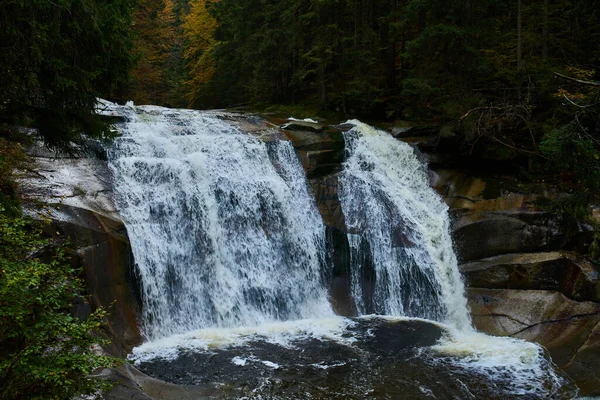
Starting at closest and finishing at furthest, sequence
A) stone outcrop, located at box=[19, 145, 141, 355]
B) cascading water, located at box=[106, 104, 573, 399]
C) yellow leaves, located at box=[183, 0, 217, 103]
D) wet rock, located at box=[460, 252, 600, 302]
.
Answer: cascading water, located at box=[106, 104, 573, 399]
stone outcrop, located at box=[19, 145, 141, 355]
wet rock, located at box=[460, 252, 600, 302]
yellow leaves, located at box=[183, 0, 217, 103]

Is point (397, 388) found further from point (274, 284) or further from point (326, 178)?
point (326, 178)

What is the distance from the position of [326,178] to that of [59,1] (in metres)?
9.15

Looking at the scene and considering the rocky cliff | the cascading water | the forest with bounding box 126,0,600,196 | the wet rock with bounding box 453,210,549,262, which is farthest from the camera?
the forest with bounding box 126,0,600,196

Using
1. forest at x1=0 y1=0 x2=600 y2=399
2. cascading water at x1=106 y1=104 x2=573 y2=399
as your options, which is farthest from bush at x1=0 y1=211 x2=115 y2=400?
cascading water at x1=106 y1=104 x2=573 y2=399

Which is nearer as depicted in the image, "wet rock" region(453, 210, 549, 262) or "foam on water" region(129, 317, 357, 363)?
"foam on water" region(129, 317, 357, 363)

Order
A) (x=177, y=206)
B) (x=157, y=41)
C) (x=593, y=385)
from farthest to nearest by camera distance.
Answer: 1. (x=157, y=41)
2. (x=177, y=206)
3. (x=593, y=385)

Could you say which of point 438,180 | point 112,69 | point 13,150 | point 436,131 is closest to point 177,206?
point 13,150

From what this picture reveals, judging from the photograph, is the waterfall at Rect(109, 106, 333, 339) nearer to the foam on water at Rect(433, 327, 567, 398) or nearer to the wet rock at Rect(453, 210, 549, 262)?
the foam on water at Rect(433, 327, 567, 398)

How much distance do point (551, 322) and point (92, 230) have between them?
1077 cm

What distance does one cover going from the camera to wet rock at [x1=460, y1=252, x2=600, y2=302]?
1070cm

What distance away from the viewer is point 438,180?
14727mm

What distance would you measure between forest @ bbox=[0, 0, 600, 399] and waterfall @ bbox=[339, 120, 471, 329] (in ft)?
8.38

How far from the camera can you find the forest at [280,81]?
15.6 ft

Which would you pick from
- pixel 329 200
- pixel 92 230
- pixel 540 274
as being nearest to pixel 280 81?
pixel 329 200
